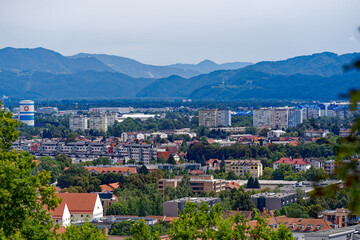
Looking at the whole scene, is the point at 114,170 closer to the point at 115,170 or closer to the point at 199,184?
the point at 115,170

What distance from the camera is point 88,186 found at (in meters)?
31.2

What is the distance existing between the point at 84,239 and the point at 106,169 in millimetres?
29366

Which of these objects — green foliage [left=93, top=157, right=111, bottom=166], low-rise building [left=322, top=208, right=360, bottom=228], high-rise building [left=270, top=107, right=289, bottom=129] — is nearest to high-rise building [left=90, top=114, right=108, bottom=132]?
high-rise building [left=270, top=107, right=289, bottom=129]

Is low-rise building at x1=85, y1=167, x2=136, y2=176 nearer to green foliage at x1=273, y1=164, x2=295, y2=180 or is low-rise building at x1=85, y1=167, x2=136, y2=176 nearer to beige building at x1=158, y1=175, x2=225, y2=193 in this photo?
beige building at x1=158, y1=175, x2=225, y2=193

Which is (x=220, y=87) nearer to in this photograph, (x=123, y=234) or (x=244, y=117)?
(x=244, y=117)

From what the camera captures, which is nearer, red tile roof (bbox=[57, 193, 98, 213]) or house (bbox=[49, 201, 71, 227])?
house (bbox=[49, 201, 71, 227])

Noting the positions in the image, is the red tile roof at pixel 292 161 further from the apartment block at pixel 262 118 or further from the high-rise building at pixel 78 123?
the high-rise building at pixel 78 123

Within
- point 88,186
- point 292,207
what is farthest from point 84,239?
point 88,186

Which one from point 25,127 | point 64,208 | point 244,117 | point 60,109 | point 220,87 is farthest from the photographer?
point 220,87

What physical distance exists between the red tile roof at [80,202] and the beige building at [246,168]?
17789 mm

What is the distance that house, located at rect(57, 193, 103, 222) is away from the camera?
24.2 meters

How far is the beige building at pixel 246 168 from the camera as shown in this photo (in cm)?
4196

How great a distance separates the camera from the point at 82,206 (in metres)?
24.6

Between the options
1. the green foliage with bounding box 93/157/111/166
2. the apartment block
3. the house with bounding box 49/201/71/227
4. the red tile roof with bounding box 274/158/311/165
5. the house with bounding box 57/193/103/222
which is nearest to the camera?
the house with bounding box 49/201/71/227
